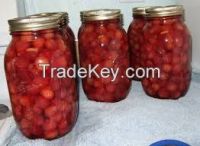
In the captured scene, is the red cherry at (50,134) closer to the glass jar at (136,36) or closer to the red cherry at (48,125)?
the red cherry at (48,125)

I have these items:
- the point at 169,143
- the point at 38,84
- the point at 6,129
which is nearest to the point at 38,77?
the point at 38,84

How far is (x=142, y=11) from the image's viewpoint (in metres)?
0.66

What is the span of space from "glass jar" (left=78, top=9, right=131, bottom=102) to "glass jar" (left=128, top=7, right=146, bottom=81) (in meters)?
0.09

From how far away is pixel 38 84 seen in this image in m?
0.45

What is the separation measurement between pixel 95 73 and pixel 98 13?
0.12 m

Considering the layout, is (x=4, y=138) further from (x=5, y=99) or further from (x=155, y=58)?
(x=155, y=58)

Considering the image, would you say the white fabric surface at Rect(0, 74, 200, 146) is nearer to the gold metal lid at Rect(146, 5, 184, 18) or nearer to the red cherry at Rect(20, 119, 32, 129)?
the red cherry at Rect(20, 119, 32, 129)

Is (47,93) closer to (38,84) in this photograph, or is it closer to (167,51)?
(38,84)

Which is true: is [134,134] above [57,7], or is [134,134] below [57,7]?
below

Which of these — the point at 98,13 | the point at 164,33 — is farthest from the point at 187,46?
the point at 98,13

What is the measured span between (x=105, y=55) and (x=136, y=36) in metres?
0.15

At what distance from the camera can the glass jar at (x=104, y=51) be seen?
22.5 inches

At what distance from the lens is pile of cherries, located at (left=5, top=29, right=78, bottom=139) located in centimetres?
45

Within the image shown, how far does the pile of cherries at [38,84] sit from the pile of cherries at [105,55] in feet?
0.36
